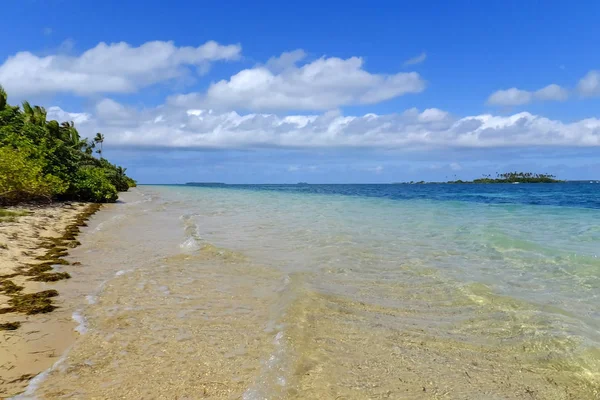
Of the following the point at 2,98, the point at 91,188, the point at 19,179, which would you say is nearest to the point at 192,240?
the point at 19,179

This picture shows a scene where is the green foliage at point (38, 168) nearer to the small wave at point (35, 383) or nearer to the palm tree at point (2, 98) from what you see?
the palm tree at point (2, 98)

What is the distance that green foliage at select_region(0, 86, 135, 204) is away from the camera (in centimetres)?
2016

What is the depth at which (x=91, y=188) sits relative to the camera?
32.1m

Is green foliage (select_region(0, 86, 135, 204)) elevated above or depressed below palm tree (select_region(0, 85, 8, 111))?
below

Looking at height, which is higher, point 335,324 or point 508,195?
point 508,195


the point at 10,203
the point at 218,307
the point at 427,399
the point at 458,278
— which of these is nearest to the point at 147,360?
the point at 218,307

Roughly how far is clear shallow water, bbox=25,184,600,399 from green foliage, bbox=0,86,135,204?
40.2 feet

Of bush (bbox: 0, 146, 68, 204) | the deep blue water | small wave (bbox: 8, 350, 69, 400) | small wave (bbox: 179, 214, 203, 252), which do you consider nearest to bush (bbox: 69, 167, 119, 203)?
bush (bbox: 0, 146, 68, 204)

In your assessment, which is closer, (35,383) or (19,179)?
(35,383)

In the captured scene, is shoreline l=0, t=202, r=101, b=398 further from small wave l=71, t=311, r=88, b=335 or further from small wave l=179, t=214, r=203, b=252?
small wave l=179, t=214, r=203, b=252

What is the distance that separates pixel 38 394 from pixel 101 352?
0.97 metres

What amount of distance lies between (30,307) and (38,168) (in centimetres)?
1901

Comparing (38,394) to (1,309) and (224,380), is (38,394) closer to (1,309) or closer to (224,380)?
(224,380)

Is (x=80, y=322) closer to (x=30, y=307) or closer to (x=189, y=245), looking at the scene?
(x=30, y=307)
